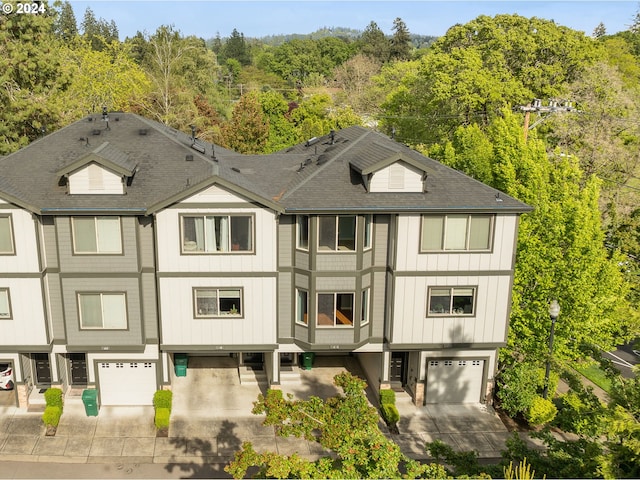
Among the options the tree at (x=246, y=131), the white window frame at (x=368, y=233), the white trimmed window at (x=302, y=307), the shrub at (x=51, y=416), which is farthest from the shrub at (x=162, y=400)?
the tree at (x=246, y=131)

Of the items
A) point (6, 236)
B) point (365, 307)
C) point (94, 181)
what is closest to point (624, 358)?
point (365, 307)

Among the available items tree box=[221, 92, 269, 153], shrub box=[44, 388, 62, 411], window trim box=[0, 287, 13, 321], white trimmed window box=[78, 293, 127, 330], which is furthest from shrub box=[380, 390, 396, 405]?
tree box=[221, 92, 269, 153]

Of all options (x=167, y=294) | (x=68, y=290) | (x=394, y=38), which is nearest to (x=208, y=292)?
(x=167, y=294)

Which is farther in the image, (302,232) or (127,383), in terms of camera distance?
(127,383)

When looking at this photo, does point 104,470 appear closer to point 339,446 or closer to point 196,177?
point 339,446

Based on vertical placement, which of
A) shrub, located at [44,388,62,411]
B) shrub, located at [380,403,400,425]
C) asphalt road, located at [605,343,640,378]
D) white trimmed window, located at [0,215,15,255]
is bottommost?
asphalt road, located at [605,343,640,378]

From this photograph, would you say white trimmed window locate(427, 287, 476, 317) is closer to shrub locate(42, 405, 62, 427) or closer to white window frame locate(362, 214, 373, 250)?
white window frame locate(362, 214, 373, 250)

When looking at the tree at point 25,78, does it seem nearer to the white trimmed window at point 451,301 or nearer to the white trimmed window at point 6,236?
the white trimmed window at point 6,236
